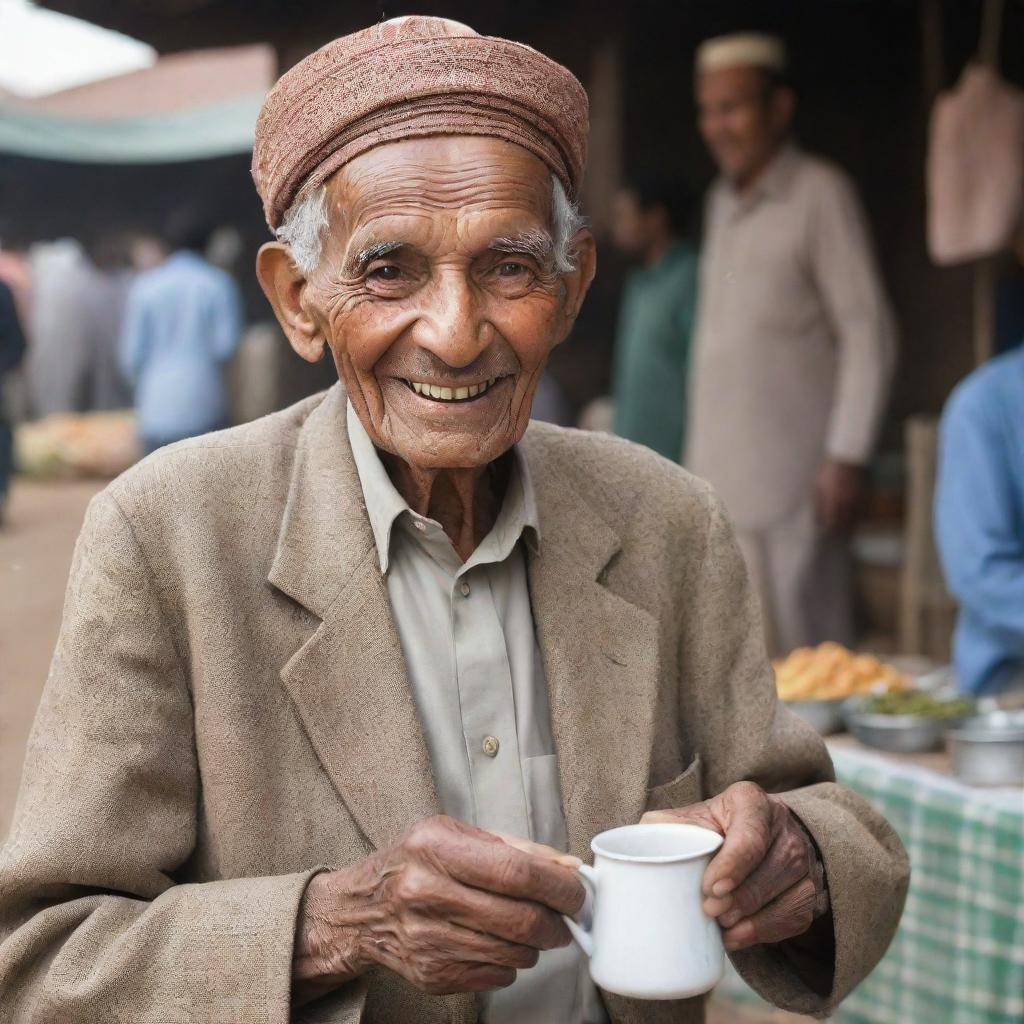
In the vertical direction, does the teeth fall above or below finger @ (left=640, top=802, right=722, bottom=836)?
above

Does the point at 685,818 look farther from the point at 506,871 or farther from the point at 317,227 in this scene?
the point at 317,227

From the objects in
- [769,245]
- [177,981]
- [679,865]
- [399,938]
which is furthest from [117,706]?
[769,245]

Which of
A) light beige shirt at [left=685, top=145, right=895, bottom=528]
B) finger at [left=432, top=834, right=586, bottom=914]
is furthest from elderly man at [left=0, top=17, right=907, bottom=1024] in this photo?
light beige shirt at [left=685, top=145, right=895, bottom=528]

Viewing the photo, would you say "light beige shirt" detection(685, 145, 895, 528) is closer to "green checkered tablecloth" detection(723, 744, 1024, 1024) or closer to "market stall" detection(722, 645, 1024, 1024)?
"market stall" detection(722, 645, 1024, 1024)

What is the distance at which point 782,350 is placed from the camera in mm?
5863

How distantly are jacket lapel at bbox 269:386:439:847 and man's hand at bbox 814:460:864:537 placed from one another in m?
4.25

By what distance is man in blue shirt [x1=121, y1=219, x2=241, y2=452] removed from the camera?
656 centimetres

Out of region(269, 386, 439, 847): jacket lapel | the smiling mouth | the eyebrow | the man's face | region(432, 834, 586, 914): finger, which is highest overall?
the man's face

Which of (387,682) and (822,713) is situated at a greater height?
(387,682)

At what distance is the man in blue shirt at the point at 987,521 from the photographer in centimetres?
390

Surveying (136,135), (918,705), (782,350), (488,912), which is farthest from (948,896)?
(136,135)

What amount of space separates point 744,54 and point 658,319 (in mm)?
1212

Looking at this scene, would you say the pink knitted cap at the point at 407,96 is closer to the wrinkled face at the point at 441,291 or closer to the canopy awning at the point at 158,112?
the wrinkled face at the point at 441,291

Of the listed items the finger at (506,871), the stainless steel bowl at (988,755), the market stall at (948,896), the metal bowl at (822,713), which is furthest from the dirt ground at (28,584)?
the finger at (506,871)
